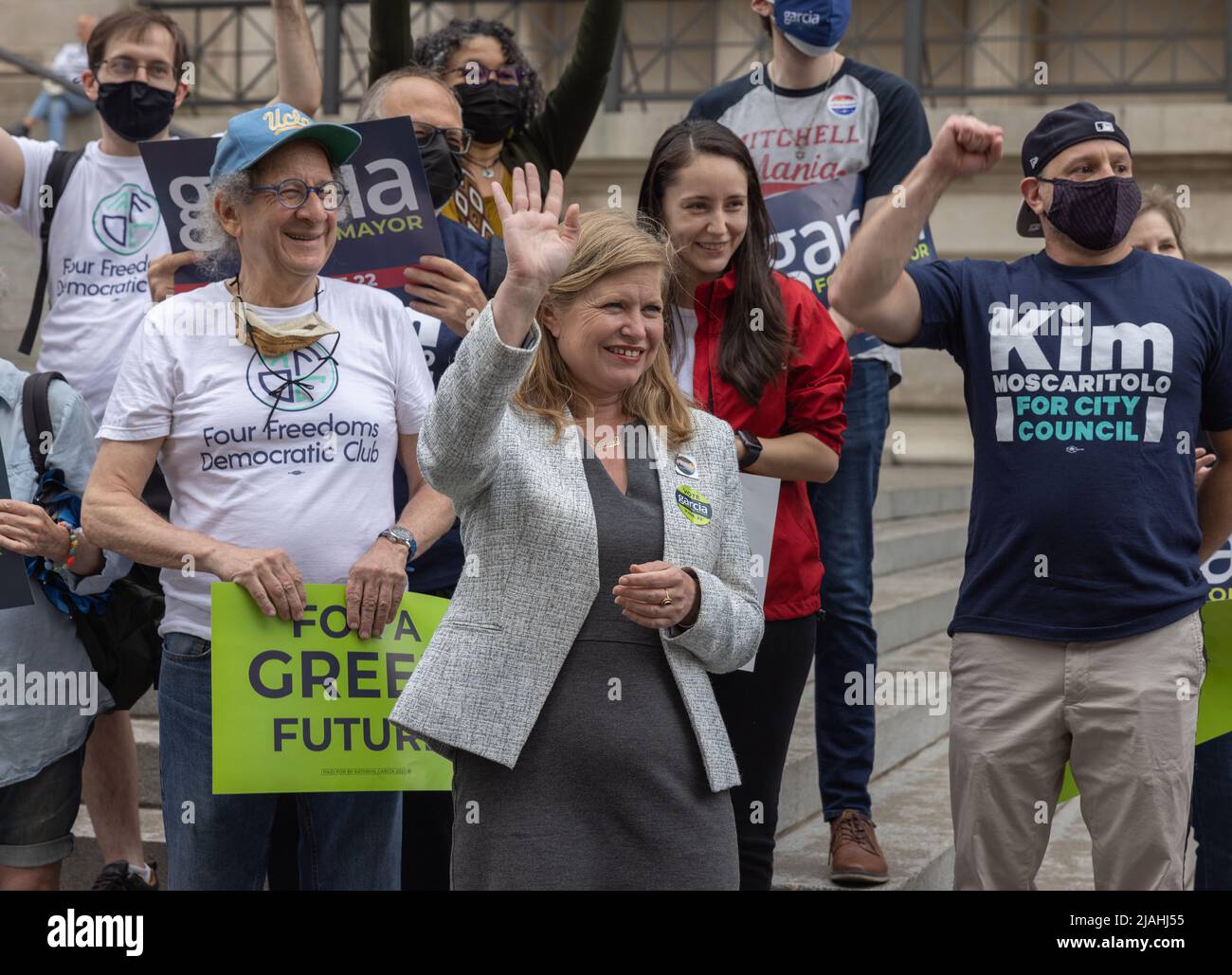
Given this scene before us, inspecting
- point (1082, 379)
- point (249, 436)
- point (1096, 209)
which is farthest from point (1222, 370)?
point (249, 436)

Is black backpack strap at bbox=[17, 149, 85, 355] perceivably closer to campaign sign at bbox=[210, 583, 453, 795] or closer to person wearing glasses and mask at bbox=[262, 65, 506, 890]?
person wearing glasses and mask at bbox=[262, 65, 506, 890]

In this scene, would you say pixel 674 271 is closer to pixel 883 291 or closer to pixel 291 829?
pixel 883 291

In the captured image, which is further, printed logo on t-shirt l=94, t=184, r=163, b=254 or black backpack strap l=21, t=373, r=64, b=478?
printed logo on t-shirt l=94, t=184, r=163, b=254

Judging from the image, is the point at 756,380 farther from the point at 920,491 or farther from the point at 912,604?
the point at 920,491

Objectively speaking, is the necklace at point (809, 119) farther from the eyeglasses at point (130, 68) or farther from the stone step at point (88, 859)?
the stone step at point (88, 859)

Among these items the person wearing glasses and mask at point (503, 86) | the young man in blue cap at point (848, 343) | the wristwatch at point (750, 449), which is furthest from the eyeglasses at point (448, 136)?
the wristwatch at point (750, 449)

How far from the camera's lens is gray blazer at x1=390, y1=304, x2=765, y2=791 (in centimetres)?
290

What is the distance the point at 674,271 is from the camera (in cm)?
381

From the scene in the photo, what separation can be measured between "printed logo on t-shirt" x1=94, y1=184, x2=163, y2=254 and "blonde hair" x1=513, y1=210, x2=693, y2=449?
1.78 m

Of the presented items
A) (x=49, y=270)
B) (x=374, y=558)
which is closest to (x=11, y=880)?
(x=374, y=558)

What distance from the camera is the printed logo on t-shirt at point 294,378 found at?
339 centimetres

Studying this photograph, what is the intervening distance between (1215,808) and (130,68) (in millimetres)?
3548

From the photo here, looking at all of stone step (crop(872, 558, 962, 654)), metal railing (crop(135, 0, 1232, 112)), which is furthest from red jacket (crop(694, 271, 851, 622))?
metal railing (crop(135, 0, 1232, 112))

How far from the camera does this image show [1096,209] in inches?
138
